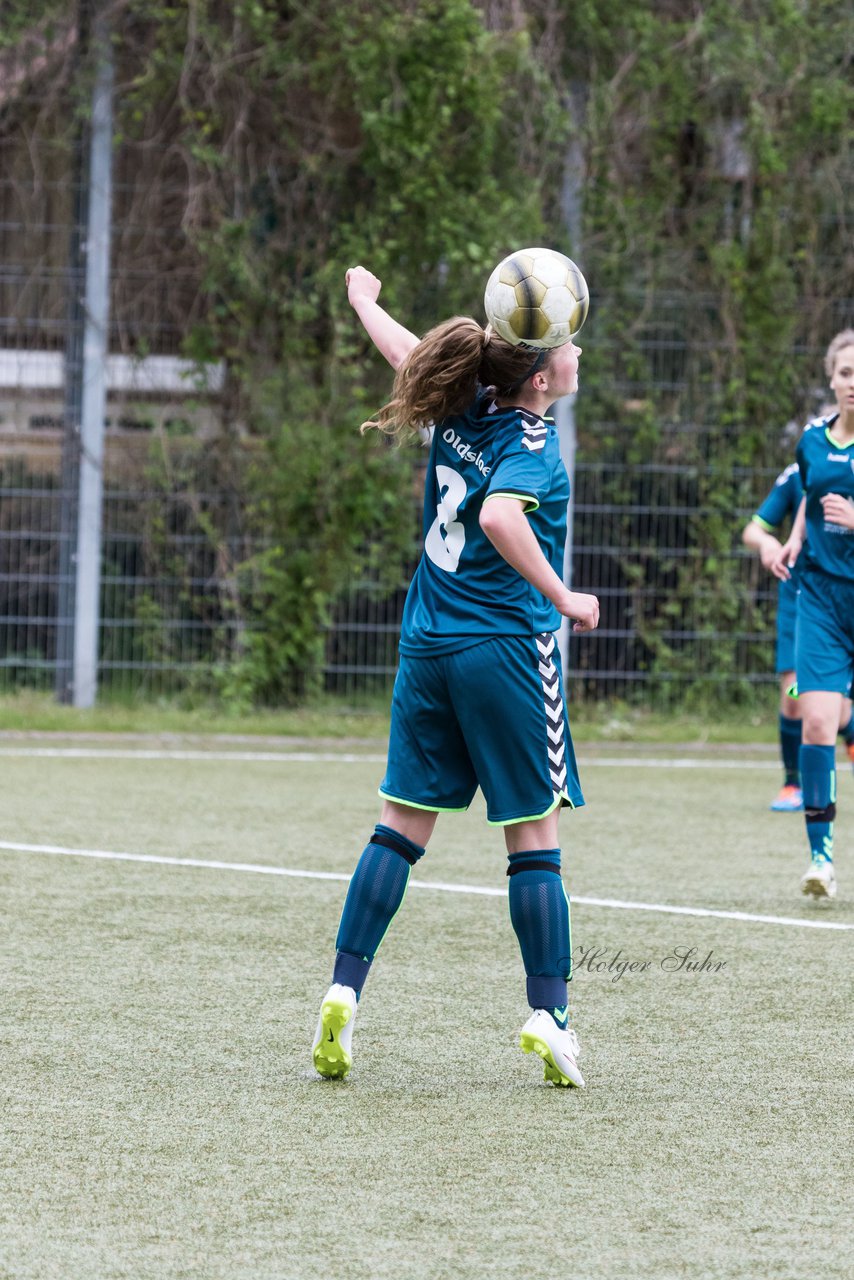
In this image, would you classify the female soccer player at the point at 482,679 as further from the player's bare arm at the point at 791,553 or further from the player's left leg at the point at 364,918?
the player's bare arm at the point at 791,553

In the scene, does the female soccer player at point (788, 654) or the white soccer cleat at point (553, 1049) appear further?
the female soccer player at point (788, 654)

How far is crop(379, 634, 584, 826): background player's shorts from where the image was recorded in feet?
13.3

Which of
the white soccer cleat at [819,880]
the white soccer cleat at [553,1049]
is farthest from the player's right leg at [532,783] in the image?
the white soccer cleat at [819,880]

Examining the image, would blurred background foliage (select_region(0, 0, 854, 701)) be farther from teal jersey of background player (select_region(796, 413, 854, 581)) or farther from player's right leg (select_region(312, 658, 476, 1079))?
player's right leg (select_region(312, 658, 476, 1079))

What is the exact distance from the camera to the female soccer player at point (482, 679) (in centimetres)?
405

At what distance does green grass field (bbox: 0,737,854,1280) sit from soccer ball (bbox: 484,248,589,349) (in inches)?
64.7

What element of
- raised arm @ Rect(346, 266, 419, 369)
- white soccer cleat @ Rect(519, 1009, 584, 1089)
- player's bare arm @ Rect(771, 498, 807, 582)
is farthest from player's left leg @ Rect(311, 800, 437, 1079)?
player's bare arm @ Rect(771, 498, 807, 582)

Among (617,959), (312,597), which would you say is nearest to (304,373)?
(312,597)

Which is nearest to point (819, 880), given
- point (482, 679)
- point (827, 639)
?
point (827, 639)

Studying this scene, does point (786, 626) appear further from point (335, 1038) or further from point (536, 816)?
point (335, 1038)

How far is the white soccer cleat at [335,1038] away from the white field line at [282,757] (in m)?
6.46

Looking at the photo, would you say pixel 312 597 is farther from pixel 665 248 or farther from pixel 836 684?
pixel 836 684

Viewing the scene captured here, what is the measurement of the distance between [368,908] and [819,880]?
263 centimetres

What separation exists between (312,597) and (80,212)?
2.93 m
